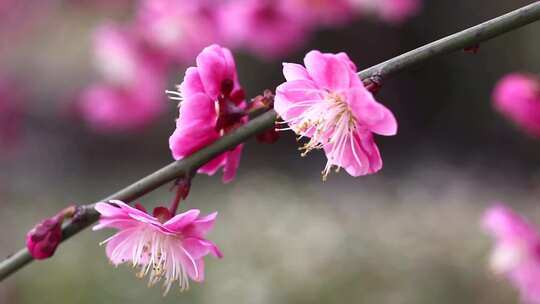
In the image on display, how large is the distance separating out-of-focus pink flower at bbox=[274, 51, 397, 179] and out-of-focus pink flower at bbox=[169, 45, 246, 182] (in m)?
0.07

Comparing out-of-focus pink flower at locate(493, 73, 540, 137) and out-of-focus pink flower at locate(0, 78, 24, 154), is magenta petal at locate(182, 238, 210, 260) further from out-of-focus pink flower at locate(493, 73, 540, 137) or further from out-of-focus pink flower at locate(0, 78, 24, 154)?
out-of-focus pink flower at locate(0, 78, 24, 154)

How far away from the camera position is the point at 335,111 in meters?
0.88

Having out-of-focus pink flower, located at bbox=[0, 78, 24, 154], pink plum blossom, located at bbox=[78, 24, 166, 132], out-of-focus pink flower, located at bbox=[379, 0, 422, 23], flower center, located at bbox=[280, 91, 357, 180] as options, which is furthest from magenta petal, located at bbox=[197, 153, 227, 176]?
out-of-focus pink flower, located at bbox=[0, 78, 24, 154]

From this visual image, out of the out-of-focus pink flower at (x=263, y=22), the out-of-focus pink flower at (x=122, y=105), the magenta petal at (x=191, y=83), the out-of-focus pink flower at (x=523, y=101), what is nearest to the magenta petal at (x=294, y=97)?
the magenta petal at (x=191, y=83)

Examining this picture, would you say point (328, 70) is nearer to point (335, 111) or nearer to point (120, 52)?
point (335, 111)

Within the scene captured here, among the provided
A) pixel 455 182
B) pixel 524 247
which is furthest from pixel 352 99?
pixel 455 182

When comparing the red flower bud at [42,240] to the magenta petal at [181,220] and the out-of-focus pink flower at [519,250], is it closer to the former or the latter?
the magenta petal at [181,220]

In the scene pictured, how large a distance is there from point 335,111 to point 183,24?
1593mm

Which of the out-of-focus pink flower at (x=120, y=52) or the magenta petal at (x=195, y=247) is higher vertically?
the out-of-focus pink flower at (x=120, y=52)

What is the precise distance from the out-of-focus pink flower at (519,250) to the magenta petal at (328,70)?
2.80ft

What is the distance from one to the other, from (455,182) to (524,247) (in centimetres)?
212

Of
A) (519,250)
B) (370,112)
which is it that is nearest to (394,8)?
(519,250)

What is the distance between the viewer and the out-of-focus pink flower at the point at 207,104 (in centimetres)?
84

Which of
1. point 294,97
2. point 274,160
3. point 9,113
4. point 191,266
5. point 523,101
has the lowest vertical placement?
point 274,160
